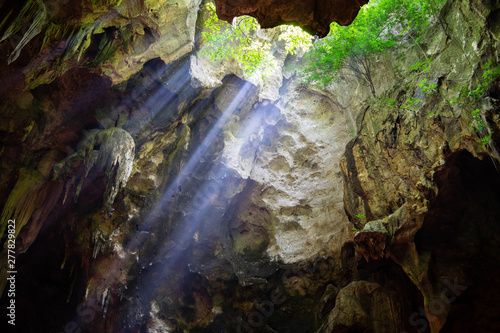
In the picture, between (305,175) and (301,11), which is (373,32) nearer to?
(301,11)

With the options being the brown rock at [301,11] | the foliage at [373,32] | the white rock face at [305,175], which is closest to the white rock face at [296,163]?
the white rock face at [305,175]

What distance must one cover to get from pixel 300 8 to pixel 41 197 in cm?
820

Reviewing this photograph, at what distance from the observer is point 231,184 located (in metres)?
13.0

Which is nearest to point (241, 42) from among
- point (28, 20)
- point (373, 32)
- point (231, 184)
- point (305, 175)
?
point (373, 32)

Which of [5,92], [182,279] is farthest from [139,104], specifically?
[182,279]

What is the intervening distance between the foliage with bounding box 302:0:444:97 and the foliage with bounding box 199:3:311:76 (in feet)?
3.90

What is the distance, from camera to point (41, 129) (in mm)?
7574

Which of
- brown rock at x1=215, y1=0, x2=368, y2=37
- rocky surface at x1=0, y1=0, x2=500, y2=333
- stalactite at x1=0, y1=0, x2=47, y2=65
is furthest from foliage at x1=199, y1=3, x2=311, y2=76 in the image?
stalactite at x1=0, y1=0, x2=47, y2=65

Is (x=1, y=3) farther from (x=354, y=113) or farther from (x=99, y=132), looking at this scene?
(x=354, y=113)

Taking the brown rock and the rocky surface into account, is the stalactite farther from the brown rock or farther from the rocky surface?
the brown rock

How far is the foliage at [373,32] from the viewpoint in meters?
8.47

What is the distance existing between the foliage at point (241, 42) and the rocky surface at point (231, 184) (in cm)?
68

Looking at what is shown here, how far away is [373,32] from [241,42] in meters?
4.54

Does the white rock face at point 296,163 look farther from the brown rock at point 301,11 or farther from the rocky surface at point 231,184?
the brown rock at point 301,11
